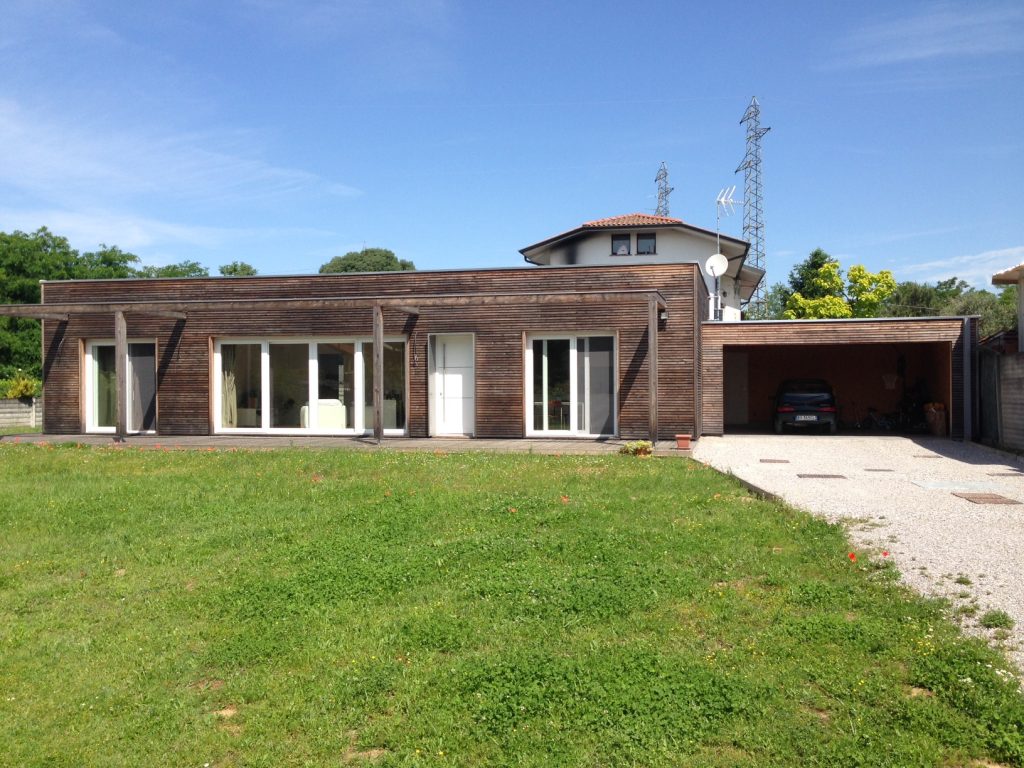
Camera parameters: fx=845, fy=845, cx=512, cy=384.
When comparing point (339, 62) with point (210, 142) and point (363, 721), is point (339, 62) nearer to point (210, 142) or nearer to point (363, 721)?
point (210, 142)

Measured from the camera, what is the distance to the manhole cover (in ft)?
31.4

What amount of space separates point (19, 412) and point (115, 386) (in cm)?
978

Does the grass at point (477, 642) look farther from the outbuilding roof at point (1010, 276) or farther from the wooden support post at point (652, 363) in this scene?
the outbuilding roof at point (1010, 276)

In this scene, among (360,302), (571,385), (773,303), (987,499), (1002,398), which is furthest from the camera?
(773,303)

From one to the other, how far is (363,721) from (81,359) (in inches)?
735

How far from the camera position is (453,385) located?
19.1 meters

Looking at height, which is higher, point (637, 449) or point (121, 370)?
point (121, 370)

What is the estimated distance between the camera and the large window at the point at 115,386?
2002 cm

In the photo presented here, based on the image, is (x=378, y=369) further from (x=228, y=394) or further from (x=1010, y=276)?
(x=1010, y=276)

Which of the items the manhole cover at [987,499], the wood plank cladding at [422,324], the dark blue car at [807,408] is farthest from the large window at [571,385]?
the manhole cover at [987,499]

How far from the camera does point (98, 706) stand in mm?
4688

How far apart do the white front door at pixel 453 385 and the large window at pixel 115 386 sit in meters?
6.77

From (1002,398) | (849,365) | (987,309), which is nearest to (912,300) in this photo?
(987,309)

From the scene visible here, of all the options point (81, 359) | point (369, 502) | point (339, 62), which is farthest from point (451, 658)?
point (81, 359)
